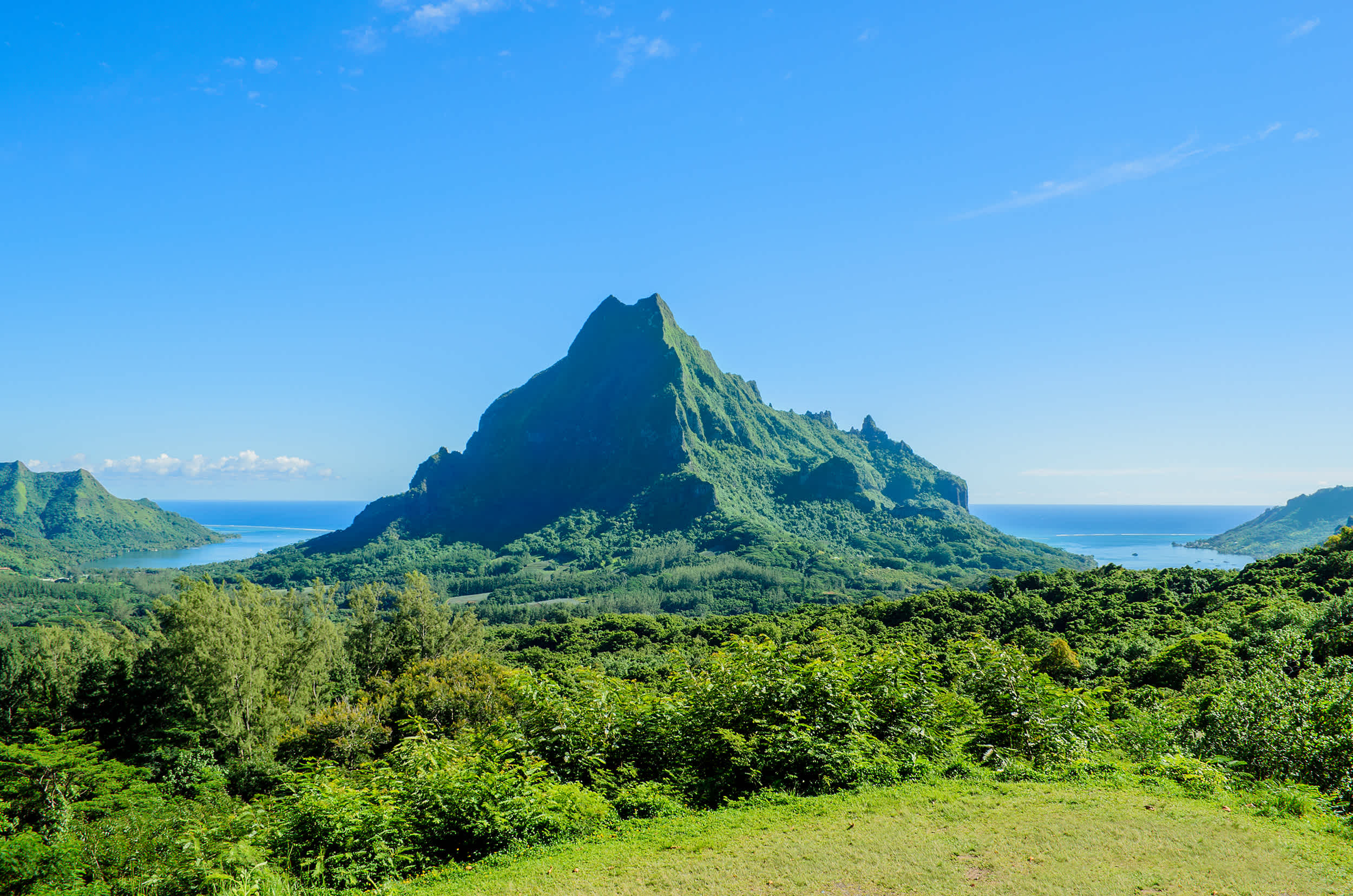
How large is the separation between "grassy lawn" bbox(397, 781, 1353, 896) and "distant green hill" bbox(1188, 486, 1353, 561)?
190 metres

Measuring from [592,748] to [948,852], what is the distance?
17.4 ft

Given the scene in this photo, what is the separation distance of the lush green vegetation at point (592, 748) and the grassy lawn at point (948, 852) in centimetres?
34

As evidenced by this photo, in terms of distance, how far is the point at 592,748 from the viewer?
1039 cm

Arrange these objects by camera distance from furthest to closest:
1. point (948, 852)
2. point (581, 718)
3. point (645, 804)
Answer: point (581, 718)
point (645, 804)
point (948, 852)

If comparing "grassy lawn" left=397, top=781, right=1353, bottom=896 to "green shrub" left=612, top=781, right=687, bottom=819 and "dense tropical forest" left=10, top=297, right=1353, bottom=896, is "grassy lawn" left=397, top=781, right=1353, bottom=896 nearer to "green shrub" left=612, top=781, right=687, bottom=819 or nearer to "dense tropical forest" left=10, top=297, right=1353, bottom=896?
"green shrub" left=612, top=781, right=687, bottom=819

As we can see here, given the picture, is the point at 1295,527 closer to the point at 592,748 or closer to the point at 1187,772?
the point at 1187,772

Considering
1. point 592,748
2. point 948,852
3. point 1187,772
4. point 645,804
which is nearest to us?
point 948,852

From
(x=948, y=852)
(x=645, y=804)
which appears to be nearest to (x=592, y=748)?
(x=645, y=804)

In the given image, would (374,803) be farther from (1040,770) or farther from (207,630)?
(207,630)

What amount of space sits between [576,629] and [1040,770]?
189 ft

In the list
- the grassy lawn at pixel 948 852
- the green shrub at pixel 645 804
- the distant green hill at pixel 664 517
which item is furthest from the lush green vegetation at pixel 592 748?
the distant green hill at pixel 664 517

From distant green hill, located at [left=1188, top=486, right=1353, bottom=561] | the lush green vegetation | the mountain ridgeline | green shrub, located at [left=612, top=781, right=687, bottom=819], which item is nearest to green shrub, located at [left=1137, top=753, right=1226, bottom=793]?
the lush green vegetation

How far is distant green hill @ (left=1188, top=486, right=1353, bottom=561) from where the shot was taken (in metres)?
159

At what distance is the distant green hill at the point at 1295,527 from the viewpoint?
15862cm
